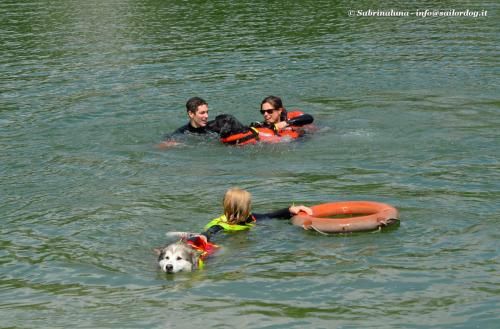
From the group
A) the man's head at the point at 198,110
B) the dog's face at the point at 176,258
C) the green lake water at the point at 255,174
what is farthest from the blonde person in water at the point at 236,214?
the man's head at the point at 198,110

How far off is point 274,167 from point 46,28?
18686mm

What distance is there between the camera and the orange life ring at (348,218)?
11.3m

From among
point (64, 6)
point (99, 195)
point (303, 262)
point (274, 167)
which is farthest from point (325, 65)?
point (64, 6)

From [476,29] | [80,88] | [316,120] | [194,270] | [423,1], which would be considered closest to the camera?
[194,270]

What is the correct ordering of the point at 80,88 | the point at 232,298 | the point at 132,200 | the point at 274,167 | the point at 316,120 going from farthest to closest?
the point at 80,88, the point at 316,120, the point at 274,167, the point at 132,200, the point at 232,298

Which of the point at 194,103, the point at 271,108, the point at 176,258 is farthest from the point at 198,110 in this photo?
the point at 176,258

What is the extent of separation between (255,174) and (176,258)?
4867 mm

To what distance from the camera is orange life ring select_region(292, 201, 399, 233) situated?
1127 centimetres

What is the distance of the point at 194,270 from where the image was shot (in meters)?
10.4

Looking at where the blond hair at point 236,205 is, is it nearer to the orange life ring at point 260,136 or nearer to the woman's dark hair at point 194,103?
the orange life ring at point 260,136

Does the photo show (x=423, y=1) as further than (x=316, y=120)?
Yes

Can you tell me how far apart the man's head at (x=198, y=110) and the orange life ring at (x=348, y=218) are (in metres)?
4.97

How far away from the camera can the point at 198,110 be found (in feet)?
53.8

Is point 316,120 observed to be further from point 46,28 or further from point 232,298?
point 46,28
